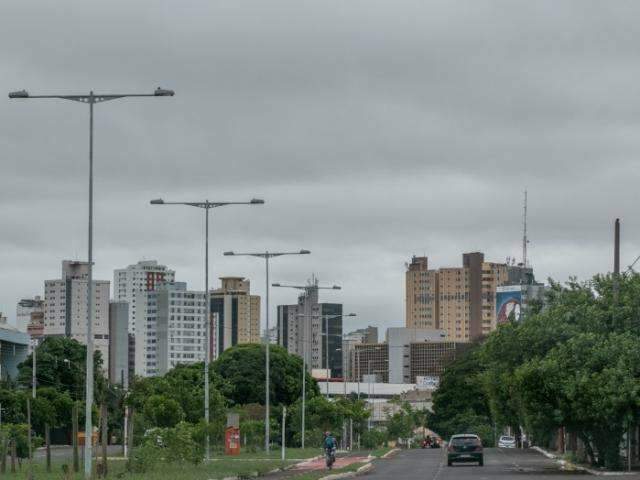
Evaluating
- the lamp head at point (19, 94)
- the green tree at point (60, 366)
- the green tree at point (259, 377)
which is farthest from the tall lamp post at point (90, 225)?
the green tree at point (259, 377)

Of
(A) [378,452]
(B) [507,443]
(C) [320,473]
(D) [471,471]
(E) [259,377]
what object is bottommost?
(B) [507,443]

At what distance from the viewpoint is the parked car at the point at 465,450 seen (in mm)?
67938

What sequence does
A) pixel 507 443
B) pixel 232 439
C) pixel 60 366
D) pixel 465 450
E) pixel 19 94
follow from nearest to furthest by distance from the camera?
pixel 19 94 → pixel 465 450 → pixel 232 439 → pixel 60 366 → pixel 507 443

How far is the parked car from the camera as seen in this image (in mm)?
67938

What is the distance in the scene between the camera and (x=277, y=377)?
12312 centimetres

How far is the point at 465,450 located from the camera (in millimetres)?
67875

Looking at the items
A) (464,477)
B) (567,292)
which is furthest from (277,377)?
(464,477)

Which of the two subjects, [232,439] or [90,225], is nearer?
[90,225]

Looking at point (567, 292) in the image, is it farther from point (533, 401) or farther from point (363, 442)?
point (363, 442)

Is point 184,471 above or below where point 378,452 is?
above

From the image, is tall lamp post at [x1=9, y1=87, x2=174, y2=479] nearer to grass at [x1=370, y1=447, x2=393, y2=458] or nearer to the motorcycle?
the motorcycle

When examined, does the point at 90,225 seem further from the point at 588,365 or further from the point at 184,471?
the point at 588,365

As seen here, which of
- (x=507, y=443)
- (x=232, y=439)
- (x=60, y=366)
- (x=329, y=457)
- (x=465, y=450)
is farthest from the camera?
(x=507, y=443)

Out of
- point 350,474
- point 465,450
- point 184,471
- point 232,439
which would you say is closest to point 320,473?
point 350,474
